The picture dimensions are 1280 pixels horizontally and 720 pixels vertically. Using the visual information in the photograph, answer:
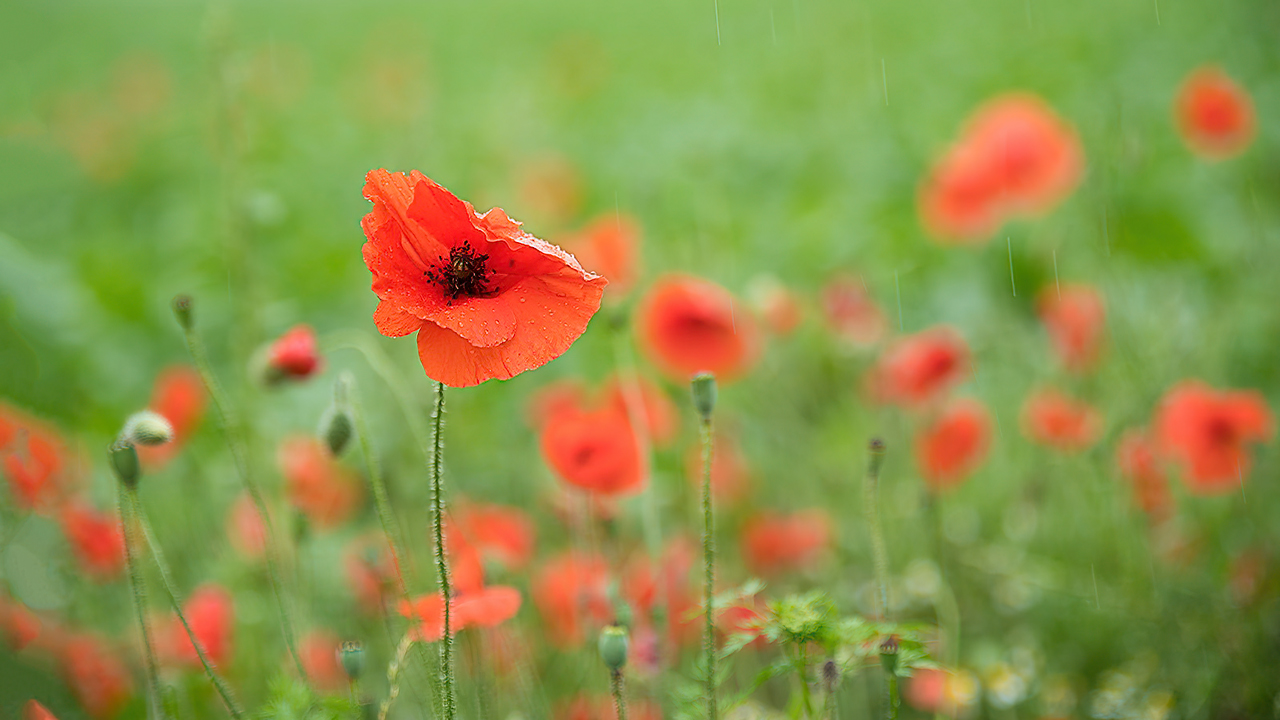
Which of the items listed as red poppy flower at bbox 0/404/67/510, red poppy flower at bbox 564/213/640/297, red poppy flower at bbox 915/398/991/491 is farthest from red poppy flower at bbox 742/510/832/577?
red poppy flower at bbox 0/404/67/510

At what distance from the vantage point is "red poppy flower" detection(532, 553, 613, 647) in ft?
4.94

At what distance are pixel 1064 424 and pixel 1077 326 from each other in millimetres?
327

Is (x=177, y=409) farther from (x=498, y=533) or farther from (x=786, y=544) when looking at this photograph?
(x=786, y=544)

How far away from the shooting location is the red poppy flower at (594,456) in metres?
1.49

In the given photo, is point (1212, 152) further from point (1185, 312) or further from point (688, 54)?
point (688, 54)

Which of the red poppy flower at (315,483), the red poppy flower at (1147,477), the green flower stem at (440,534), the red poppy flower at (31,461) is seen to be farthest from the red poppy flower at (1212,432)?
the red poppy flower at (31,461)

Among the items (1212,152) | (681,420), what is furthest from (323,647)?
(1212,152)

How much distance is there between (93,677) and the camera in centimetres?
148

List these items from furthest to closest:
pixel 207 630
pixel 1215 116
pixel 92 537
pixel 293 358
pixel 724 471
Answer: pixel 1215 116
pixel 724 471
pixel 92 537
pixel 207 630
pixel 293 358

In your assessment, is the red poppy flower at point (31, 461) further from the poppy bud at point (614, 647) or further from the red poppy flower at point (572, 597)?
the poppy bud at point (614, 647)

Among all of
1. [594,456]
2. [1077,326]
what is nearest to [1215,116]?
[1077,326]

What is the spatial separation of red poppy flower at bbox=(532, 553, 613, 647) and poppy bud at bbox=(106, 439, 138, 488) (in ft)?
2.32

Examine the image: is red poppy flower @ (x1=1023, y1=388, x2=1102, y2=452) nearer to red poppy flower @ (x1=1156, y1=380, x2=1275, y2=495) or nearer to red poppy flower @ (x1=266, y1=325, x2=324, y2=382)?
red poppy flower @ (x1=1156, y1=380, x2=1275, y2=495)

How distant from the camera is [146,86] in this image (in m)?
5.05
